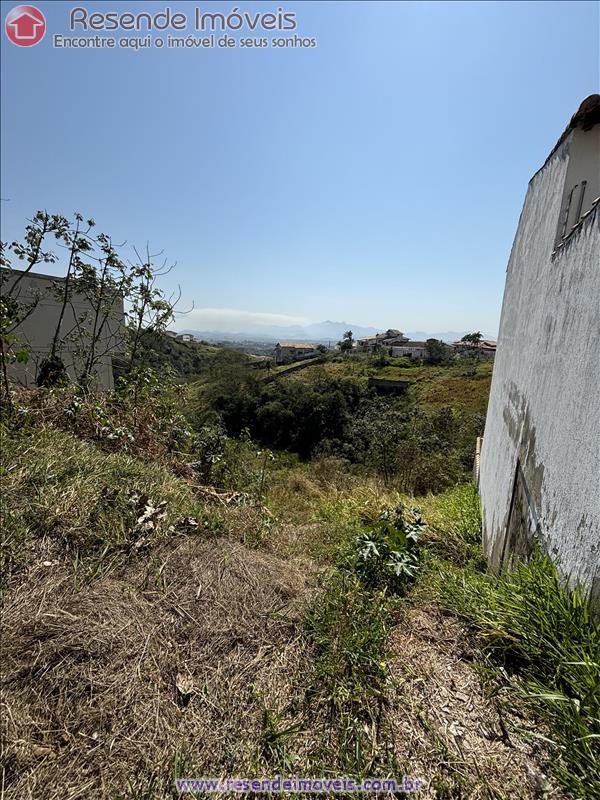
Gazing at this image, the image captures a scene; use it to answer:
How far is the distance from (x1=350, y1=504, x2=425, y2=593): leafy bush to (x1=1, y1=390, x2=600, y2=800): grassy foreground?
0.02 metres

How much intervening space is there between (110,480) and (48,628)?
1127 millimetres

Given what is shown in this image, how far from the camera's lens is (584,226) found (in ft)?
5.58

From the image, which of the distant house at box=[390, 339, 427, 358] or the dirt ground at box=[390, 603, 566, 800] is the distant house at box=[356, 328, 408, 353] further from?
the dirt ground at box=[390, 603, 566, 800]

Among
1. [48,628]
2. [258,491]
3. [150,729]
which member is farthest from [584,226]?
[258,491]

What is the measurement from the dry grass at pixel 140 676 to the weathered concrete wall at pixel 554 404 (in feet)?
4.62

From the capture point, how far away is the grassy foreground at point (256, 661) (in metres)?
1.26

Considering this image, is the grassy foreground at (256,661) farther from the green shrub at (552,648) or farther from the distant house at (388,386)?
the distant house at (388,386)

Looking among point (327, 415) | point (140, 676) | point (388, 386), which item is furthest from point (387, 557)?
point (388, 386)

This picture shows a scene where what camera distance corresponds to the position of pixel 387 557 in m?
2.39

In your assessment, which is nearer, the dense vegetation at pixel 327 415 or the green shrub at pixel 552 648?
the green shrub at pixel 552 648

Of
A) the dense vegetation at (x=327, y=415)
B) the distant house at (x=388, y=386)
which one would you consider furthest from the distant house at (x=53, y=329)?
the distant house at (x=388, y=386)

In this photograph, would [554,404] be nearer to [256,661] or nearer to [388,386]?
[256,661]

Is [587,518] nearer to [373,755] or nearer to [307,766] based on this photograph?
[373,755]

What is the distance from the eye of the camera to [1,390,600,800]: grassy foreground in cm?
126
